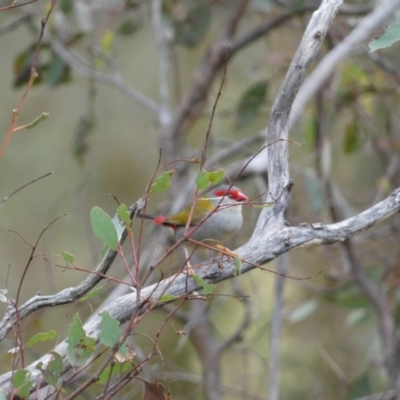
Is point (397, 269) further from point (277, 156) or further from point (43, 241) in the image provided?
point (43, 241)

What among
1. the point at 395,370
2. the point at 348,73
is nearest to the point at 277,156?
the point at 395,370

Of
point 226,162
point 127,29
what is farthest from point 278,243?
point 226,162

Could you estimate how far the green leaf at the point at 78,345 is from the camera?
1.15 m

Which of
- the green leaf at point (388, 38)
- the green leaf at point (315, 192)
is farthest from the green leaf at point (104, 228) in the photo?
the green leaf at point (315, 192)

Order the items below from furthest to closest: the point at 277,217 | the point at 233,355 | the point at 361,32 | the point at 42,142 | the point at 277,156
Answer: the point at 42,142, the point at 233,355, the point at 361,32, the point at 277,156, the point at 277,217

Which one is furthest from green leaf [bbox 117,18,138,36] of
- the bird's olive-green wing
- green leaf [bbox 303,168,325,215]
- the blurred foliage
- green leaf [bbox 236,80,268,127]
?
the bird's olive-green wing

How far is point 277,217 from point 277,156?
7.3 inches

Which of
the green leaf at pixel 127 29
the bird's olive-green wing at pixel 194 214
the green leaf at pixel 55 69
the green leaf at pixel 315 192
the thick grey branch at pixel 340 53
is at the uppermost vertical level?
the green leaf at pixel 127 29

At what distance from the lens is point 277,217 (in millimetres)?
1466

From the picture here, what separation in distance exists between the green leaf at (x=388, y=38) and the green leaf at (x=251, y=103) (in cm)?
228

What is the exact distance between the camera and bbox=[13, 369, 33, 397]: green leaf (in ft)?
3.71

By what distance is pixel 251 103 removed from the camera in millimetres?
3670

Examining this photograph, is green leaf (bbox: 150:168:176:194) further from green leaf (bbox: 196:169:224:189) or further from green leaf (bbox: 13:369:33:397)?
green leaf (bbox: 13:369:33:397)

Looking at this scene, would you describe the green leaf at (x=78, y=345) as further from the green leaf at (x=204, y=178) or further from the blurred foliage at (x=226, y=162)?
the blurred foliage at (x=226, y=162)
